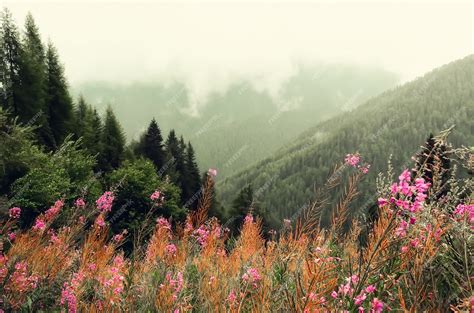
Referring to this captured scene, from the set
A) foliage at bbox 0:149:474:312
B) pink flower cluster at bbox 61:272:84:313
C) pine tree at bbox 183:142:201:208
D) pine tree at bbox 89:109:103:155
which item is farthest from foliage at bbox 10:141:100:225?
pine tree at bbox 183:142:201:208

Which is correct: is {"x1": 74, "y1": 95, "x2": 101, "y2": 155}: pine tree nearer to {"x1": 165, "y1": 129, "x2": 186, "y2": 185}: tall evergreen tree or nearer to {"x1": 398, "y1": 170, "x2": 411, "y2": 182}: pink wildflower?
{"x1": 165, "y1": 129, "x2": 186, "y2": 185}: tall evergreen tree

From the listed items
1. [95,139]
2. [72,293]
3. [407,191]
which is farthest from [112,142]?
[407,191]

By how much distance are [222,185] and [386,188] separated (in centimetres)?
17119

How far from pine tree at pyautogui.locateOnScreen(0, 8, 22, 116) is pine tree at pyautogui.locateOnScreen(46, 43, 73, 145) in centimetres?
431

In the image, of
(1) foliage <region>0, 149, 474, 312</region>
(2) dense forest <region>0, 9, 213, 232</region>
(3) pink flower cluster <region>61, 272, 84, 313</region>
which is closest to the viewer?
(1) foliage <region>0, 149, 474, 312</region>

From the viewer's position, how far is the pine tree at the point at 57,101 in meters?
32.6

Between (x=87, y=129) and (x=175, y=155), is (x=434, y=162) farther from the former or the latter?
(x=175, y=155)

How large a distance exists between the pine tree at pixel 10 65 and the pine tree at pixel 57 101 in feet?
14.1

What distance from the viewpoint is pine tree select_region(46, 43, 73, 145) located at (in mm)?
32594

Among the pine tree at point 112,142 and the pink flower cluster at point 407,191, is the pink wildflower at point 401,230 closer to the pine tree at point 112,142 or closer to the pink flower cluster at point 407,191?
the pink flower cluster at point 407,191

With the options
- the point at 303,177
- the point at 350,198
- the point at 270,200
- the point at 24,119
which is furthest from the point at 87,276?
the point at 303,177

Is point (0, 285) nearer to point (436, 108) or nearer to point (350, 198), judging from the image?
point (350, 198)

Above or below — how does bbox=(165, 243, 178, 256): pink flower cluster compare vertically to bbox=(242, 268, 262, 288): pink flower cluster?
above

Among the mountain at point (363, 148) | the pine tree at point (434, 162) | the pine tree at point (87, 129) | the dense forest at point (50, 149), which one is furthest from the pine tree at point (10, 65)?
the mountain at point (363, 148)
